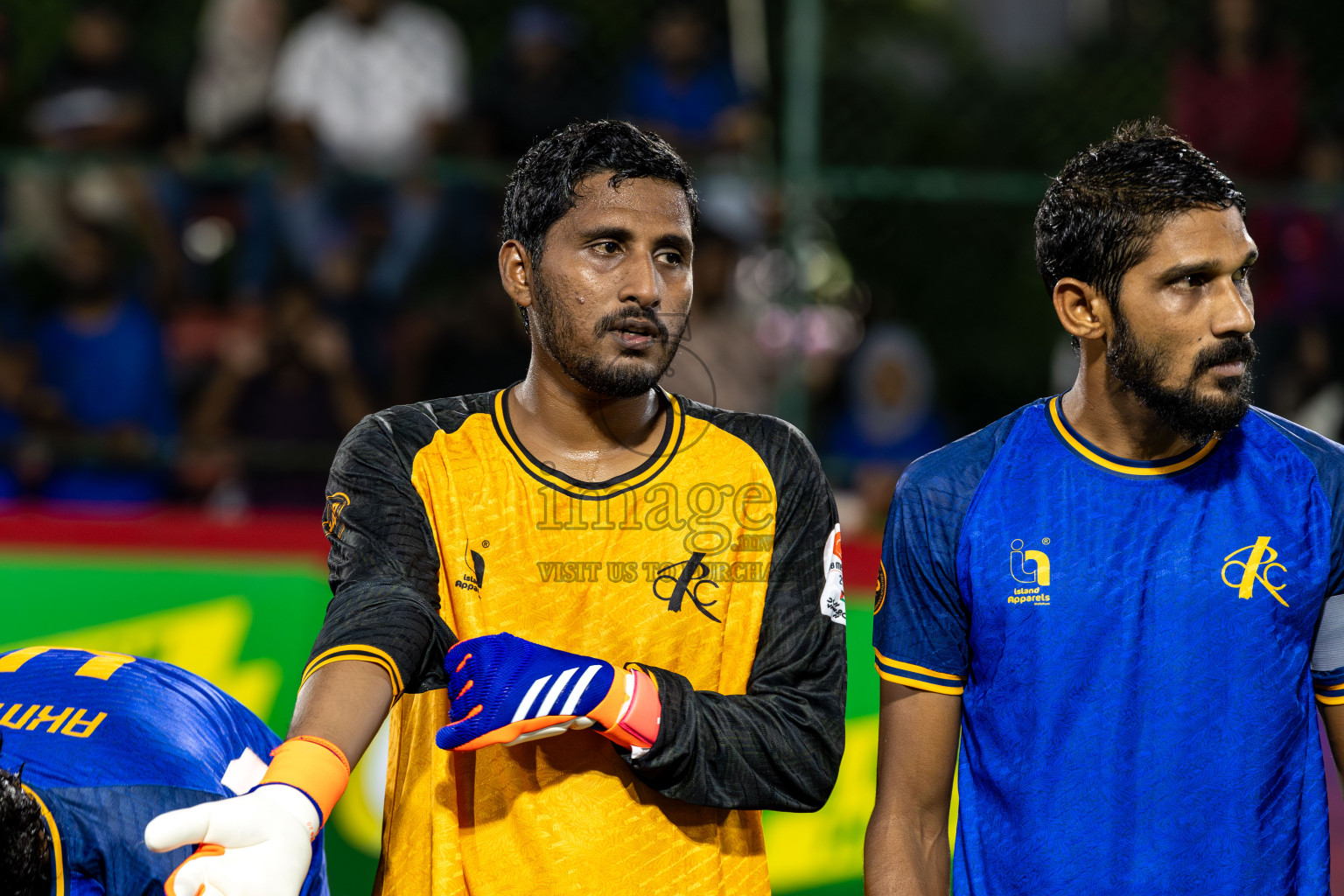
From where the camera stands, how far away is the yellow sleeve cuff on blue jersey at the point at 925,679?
103 inches

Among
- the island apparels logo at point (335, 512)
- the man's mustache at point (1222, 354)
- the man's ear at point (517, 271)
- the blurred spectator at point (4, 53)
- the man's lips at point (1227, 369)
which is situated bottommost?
the island apparels logo at point (335, 512)

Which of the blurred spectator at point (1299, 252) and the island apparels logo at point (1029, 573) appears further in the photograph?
the blurred spectator at point (1299, 252)

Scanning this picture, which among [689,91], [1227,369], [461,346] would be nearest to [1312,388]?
[689,91]

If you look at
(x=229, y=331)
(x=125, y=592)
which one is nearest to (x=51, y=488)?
(x=229, y=331)

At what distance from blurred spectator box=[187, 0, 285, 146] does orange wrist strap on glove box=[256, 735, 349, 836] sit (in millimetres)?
5524

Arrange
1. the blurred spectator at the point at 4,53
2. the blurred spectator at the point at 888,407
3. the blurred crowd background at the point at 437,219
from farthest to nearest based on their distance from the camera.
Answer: the blurred spectator at the point at 4,53
the blurred spectator at the point at 888,407
the blurred crowd background at the point at 437,219

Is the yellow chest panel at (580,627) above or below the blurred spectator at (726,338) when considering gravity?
below

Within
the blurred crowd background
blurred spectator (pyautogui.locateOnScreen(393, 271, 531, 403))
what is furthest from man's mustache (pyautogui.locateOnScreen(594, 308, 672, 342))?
blurred spectator (pyautogui.locateOnScreen(393, 271, 531, 403))

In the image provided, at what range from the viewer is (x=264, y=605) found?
4836 millimetres

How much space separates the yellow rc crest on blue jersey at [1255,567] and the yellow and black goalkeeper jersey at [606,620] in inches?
27.0

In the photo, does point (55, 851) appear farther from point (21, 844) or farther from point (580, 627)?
point (580, 627)

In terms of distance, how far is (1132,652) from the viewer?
2.50 meters

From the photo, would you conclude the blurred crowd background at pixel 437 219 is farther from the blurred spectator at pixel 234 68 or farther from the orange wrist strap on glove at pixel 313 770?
the orange wrist strap on glove at pixel 313 770

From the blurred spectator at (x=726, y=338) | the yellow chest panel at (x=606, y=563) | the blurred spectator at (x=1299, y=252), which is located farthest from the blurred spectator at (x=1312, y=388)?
the yellow chest panel at (x=606, y=563)
